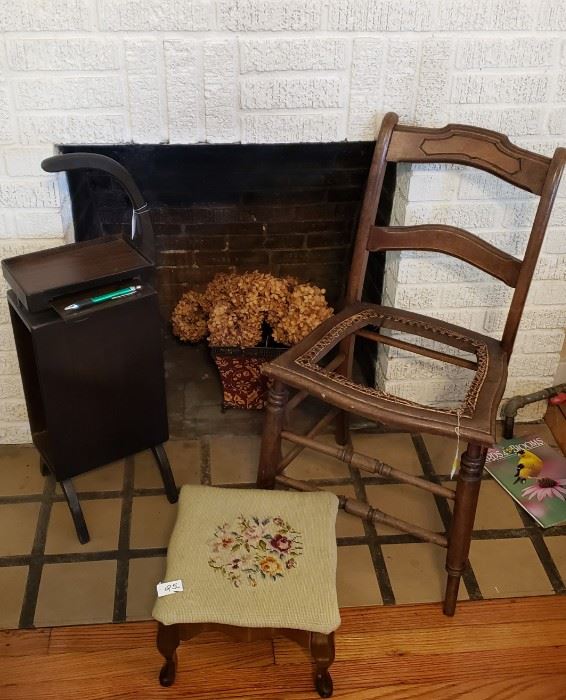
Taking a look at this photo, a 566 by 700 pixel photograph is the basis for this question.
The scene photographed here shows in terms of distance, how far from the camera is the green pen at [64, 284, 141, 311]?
1.66 metres

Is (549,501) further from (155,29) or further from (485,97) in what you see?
(155,29)

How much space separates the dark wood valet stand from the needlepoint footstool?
274mm

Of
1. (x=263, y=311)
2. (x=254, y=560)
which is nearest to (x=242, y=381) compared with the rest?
(x=263, y=311)

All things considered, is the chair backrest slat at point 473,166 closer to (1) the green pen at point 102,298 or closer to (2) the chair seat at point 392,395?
(2) the chair seat at point 392,395

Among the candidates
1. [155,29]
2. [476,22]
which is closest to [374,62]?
[476,22]

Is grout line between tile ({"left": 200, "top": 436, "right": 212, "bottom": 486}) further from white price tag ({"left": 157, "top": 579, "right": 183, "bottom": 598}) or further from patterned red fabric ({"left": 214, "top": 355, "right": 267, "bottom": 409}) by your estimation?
white price tag ({"left": 157, "top": 579, "right": 183, "bottom": 598})

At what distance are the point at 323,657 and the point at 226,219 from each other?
1349 mm

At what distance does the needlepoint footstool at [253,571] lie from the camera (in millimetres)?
1458

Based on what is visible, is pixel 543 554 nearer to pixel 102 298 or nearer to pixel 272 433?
pixel 272 433

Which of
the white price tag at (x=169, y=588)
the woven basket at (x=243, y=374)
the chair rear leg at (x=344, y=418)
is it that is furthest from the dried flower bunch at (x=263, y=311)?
the white price tag at (x=169, y=588)

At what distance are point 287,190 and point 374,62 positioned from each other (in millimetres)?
612

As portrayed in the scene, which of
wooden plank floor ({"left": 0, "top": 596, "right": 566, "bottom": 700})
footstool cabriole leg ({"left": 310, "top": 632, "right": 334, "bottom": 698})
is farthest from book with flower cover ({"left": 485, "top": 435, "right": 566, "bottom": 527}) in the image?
footstool cabriole leg ({"left": 310, "top": 632, "right": 334, "bottom": 698})

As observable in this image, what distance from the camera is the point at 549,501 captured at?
2080 mm

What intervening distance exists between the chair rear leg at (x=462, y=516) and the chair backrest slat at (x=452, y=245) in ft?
1.42
